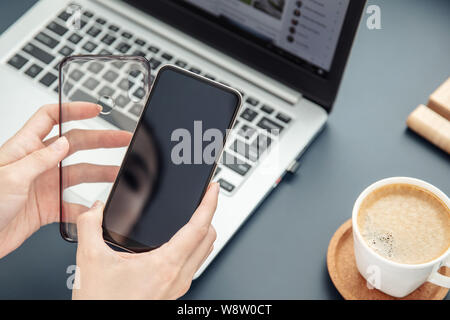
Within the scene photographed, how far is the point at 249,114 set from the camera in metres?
0.80

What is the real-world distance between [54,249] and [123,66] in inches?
10.0

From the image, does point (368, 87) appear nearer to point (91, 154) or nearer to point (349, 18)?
point (349, 18)

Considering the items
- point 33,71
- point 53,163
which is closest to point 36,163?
point 53,163

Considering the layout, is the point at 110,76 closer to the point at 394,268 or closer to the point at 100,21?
the point at 100,21

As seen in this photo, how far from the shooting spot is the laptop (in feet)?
2.41

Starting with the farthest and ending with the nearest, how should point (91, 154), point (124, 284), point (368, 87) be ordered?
1. point (368, 87)
2. point (91, 154)
3. point (124, 284)

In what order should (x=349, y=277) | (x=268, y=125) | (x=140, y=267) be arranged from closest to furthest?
(x=140, y=267) → (x=349, y=277) → (x=268, y=125)

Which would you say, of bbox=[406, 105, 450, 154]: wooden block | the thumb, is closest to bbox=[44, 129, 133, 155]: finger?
the thumb

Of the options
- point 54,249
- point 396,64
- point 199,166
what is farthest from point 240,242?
point 396,64

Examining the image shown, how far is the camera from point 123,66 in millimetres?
750

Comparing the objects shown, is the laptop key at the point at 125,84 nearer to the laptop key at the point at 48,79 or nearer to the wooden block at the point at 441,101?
the laptop key at the point at 48,79

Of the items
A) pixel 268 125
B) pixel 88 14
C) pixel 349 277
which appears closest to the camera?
pixel 349 277

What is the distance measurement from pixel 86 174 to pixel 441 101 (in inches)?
18.9

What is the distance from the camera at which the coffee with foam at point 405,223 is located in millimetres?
620
